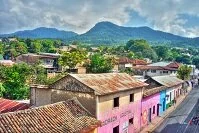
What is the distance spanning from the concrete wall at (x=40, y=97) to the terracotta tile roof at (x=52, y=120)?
12.0ft

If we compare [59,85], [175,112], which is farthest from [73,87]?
[175,112]

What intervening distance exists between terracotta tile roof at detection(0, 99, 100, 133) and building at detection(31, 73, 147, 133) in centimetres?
97

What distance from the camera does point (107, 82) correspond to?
2336 cm

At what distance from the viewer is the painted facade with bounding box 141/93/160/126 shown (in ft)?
99.9

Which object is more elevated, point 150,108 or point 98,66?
point 98,66

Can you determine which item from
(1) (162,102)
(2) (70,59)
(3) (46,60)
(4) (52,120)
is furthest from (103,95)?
(3) (46,60)

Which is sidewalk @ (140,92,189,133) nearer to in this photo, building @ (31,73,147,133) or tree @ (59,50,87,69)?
building @ (31,73,147,133)

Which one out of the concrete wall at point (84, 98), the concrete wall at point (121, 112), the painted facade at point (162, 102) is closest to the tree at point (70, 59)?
the painted facade at point (162, 102)

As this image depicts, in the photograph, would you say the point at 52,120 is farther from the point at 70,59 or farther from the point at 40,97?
the point at 70,59

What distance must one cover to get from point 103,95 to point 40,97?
6.11 metres

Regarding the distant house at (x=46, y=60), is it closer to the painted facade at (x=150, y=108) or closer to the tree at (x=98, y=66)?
the tree at (x=98, y=66)

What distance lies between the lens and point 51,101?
2292 centimetres

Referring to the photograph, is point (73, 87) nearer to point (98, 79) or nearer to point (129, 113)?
point (98, 79)

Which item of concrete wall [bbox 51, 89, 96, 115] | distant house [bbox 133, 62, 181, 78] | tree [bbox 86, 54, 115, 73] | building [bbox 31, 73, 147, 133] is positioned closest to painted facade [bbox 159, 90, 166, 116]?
building [bbox 31, 73, 147, 133]
